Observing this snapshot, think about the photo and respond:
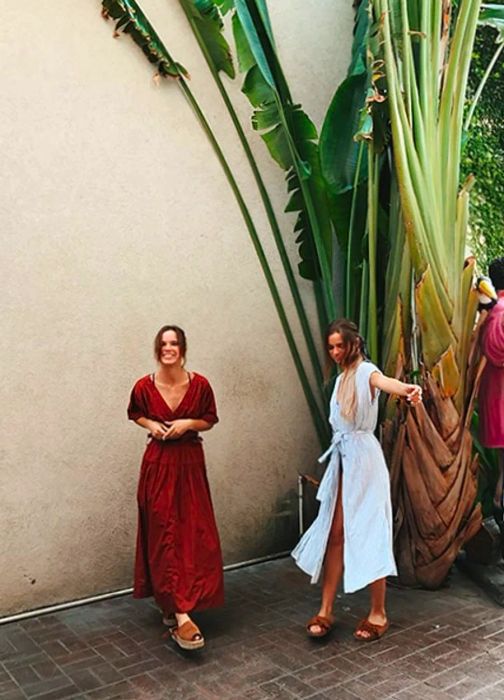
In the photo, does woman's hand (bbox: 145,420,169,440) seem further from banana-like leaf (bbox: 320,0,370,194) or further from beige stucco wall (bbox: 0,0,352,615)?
banana-like leaf (bbox: 320,0,370,194)

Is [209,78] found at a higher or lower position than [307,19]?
lower

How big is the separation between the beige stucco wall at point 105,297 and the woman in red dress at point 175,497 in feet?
2.27

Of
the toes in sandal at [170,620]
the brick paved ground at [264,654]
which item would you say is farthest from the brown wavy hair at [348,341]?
the toes in sandal at [170,620]

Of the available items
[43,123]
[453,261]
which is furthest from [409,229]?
[43,123]

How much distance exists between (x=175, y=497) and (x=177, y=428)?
378 mm

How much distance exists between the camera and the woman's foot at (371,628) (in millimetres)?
3623

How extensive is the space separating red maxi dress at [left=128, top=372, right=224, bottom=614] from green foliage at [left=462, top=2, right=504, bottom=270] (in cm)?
389

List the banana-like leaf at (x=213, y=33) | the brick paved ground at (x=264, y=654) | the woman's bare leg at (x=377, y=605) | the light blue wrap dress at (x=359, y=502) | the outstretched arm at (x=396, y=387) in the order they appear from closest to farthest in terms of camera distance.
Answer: the brick paved ground at (x=264, y=654) < the outstretched arm at (x=396, y=387) < the light blue wrap dress at (x=359, y=502) < the woman's bare leg at (x=377, y=605) < the banana-like leaf at (x=213, y=33)

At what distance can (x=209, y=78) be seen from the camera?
4.96 meters

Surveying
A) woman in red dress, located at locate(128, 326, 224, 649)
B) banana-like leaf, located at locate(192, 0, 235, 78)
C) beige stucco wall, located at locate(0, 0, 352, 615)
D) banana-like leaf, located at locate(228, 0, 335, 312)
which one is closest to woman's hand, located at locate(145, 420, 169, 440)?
woman in red dress, located at locate(128, 326, 224, 649)

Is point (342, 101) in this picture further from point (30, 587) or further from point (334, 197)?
point (30, 587)

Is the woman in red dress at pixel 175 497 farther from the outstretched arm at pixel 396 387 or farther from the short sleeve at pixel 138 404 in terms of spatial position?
the outstretched arm at pixel 396 387

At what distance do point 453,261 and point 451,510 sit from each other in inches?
61.3

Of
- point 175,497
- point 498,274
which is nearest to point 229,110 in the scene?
point 498,274
